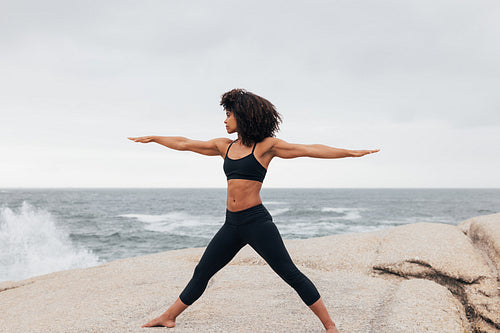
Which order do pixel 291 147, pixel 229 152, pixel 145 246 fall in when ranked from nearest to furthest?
1. pixel 291 147
2. pixel 229 152
3. pixel 145 246

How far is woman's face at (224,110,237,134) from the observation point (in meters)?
3.86

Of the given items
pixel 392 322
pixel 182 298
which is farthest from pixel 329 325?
pixel 182 298

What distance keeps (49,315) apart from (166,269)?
256 centimetres

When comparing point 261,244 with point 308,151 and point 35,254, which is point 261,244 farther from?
Answer: point 35,254

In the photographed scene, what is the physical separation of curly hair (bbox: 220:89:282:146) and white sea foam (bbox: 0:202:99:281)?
1497 centimetres

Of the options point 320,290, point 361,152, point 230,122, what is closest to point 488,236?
point 320,290

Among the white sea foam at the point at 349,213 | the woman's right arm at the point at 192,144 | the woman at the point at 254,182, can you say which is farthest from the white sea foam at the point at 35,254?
the white sea foam at the point at 349,213

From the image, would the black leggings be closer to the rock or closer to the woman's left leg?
the woman's left leg

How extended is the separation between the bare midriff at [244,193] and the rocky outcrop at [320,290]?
5.19 ft

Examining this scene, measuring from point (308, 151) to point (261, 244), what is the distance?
1.03 metres

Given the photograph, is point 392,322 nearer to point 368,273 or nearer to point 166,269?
point 368,273

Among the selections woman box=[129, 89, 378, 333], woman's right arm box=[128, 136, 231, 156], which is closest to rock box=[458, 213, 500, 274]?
woman box=[129, 89, 378, 333]

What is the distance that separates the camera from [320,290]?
5.91m

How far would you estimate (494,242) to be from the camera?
7535 mm
